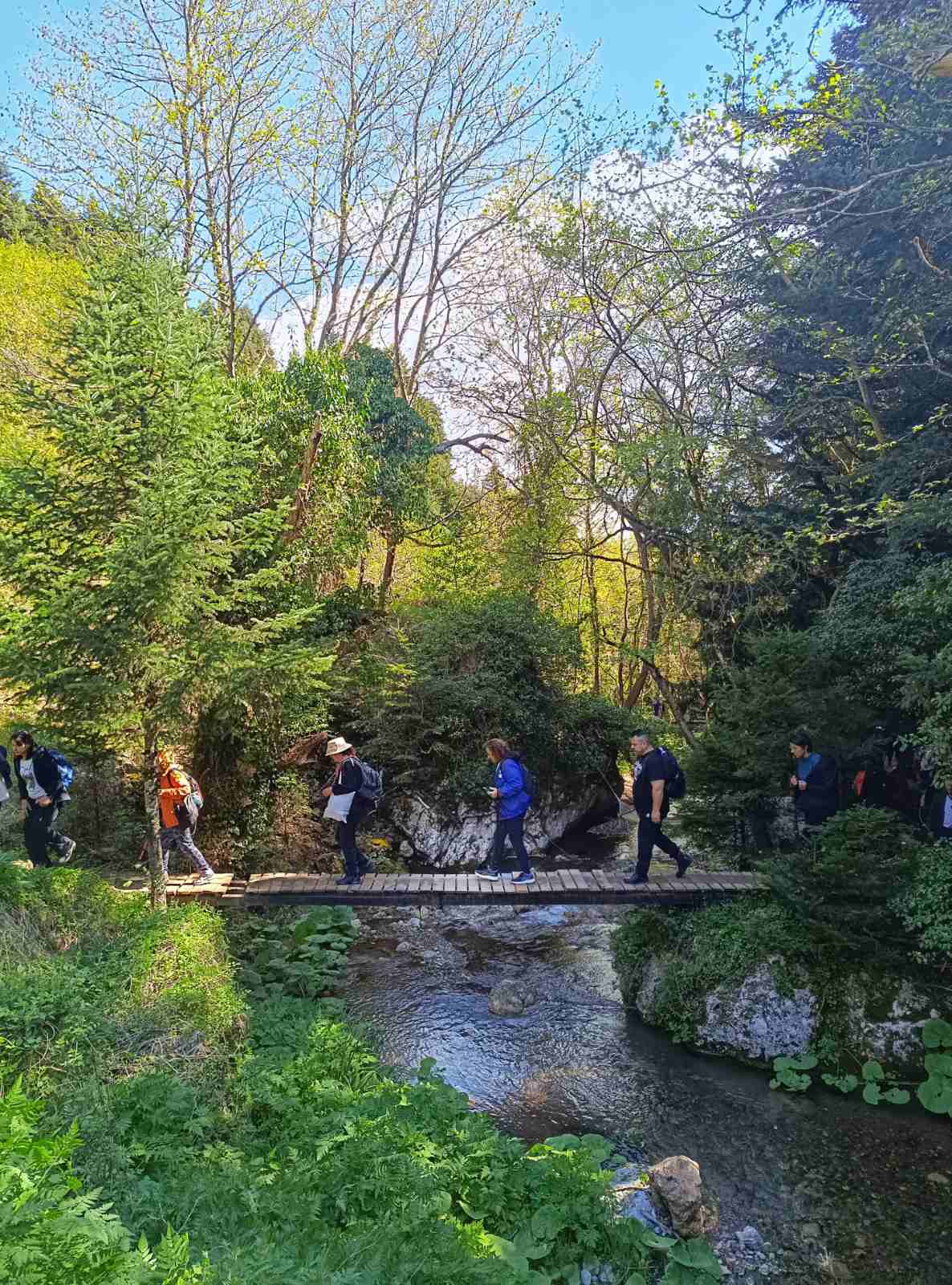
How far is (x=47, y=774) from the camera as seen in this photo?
8891 mm

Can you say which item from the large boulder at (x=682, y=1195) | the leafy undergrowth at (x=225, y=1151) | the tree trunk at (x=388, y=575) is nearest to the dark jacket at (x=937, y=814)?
the large boulder at (x=682, y=1195)

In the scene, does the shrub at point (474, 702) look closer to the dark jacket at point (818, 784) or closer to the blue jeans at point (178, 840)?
the blue jeans at point (178, 840)

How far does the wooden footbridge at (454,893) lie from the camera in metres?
9.04

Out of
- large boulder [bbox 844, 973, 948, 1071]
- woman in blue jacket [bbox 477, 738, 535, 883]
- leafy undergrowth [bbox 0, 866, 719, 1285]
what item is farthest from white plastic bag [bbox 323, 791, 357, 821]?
large boulder [bbox 844, 973, 948, 1071]

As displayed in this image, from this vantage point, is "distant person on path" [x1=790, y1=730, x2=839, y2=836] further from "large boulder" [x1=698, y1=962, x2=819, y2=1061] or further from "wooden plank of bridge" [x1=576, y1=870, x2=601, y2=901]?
"wooden plank of bridge" [x1=576, y1=870, x2=601, y2=901]

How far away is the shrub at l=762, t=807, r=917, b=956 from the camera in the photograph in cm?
814

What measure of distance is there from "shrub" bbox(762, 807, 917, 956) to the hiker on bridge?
4.85 meters

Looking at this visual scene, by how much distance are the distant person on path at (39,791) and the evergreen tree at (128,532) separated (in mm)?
681

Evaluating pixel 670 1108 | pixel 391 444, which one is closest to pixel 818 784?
pixel 670 1108

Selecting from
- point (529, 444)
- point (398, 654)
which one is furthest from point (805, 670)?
point (529, 444)

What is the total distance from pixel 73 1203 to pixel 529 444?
20798mm

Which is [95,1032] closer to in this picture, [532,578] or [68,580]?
[68,580]

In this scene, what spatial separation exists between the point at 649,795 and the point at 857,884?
7.38ft

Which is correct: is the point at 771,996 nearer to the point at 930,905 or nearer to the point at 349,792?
the point at 930,905
